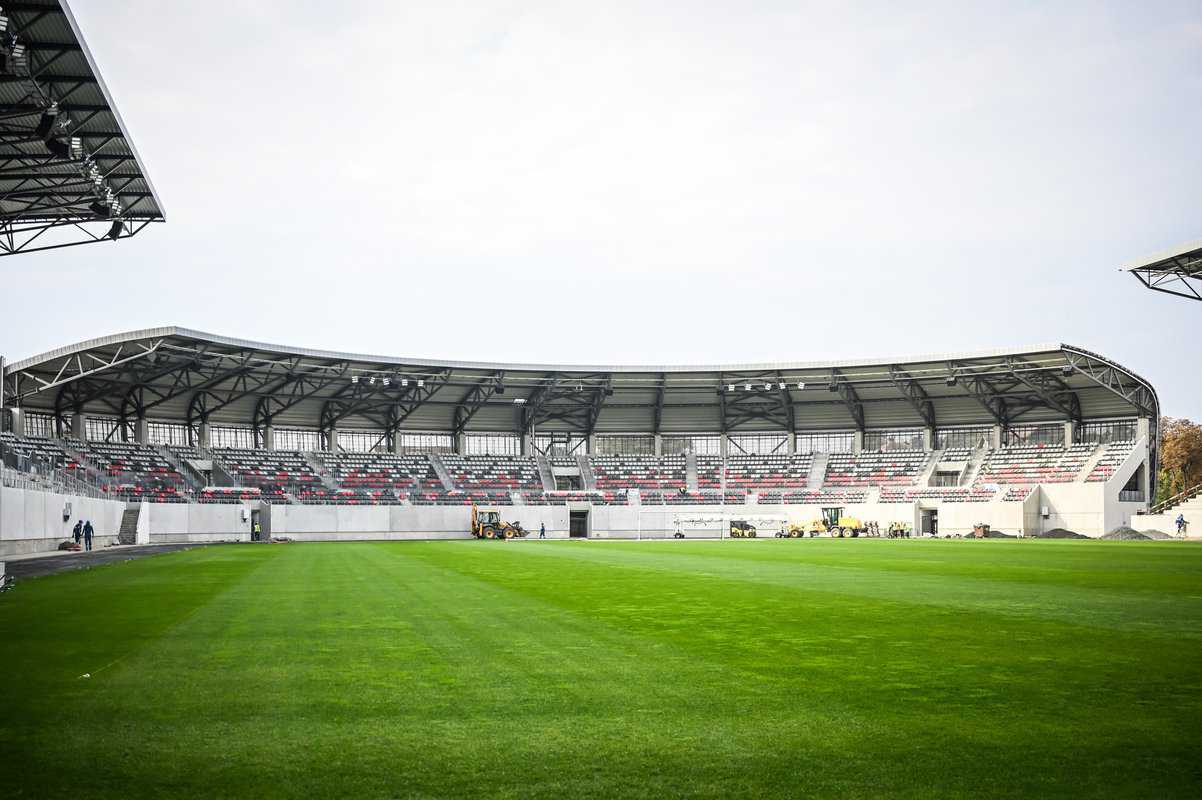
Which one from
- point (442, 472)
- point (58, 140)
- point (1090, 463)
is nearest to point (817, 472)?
point (1090, 463)

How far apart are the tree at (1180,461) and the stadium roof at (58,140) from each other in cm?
9274

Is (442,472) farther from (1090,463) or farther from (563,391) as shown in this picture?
(1090,463)

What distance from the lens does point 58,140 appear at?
28.6 m

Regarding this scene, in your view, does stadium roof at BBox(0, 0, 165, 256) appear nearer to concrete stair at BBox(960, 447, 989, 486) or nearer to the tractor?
the tractor

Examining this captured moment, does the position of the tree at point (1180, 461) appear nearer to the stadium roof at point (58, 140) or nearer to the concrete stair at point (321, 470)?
the concrete stair at point (321, 470)

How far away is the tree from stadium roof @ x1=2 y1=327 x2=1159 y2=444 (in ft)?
67.0

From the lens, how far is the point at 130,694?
870cm

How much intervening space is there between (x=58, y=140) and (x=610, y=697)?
2751 cm

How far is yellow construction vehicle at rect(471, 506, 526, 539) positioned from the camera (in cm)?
7538

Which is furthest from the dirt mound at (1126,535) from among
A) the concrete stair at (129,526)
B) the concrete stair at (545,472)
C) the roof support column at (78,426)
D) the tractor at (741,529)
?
the roof support column at (78,426)

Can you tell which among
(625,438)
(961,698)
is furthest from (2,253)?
(625,438)

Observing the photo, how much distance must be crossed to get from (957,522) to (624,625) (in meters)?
69.8

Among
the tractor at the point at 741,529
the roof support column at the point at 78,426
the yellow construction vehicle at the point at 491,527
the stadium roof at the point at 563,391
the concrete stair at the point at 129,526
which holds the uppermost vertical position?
the stadium roof at the point at 563,391

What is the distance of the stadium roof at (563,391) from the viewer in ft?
235
